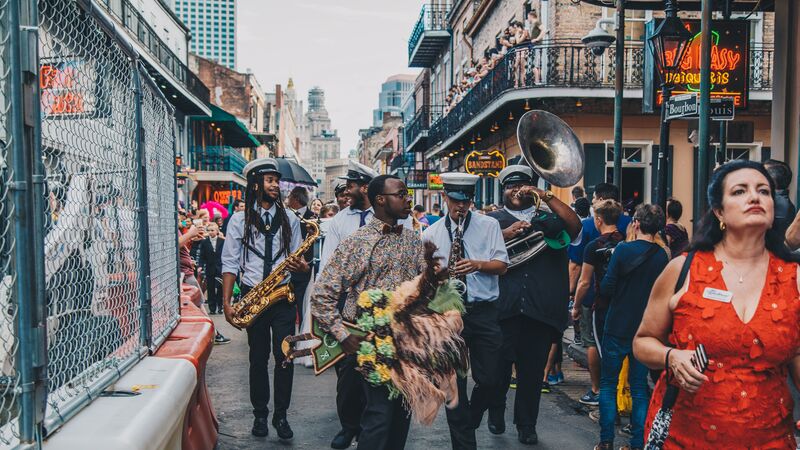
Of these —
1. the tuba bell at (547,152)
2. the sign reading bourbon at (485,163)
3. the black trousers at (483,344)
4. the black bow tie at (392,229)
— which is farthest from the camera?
the sign reading bourbon at (485,163)

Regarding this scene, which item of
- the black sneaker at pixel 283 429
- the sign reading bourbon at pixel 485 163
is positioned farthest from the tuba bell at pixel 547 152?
the sign reading bourbon at pixel 485 163

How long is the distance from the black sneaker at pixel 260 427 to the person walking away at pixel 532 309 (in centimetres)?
173

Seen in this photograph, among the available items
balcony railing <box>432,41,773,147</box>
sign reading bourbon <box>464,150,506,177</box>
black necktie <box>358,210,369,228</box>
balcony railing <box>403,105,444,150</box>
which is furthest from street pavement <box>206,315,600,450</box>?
balcony railing <box>403,105,444,150</box>

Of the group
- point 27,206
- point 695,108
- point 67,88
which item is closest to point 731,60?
point 695,108

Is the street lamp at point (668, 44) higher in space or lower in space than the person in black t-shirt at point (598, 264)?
higher

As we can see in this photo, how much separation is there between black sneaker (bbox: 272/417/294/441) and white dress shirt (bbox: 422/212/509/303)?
169 cm

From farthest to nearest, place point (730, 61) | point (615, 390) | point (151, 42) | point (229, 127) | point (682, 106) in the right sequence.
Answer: point (229, 127) → point (151, 42) → point (730, 61) → point (682, 106) → point (615, 390)

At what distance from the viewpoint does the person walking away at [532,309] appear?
19.9 feet

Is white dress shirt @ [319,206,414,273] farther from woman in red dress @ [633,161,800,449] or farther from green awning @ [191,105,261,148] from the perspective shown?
green awning @ [191,105,261,148]

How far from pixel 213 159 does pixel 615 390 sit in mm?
37182

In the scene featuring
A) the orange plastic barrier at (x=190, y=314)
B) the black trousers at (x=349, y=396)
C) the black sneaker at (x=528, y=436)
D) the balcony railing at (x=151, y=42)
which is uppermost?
the balcony railing at (x=151, y=42)

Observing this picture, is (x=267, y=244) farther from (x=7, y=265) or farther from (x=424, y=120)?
(x=424, y=120)

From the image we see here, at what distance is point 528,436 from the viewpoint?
5.99 metres

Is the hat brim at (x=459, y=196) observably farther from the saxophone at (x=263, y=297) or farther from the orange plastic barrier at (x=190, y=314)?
the orange plastic barrier at (x=190, y=314)
